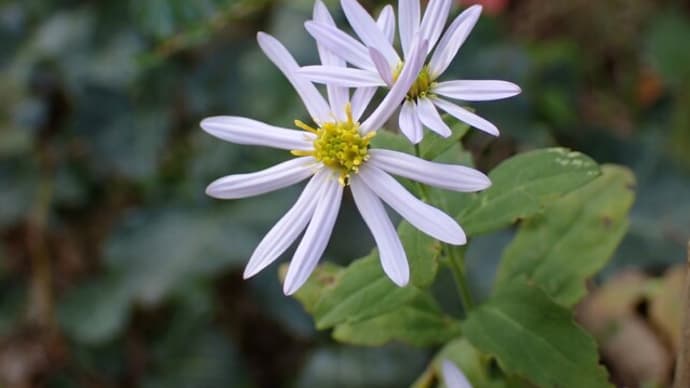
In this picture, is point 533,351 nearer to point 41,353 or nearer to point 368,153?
point 368,153

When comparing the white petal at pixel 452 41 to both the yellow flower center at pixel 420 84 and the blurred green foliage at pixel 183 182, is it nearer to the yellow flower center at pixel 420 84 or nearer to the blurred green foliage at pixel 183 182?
the yellow flower center at pixel 420 84

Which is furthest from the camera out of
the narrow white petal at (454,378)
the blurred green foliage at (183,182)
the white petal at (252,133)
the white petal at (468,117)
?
the blurred green foliage at (183,182)

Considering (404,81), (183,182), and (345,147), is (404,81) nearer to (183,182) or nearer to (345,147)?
(345,147)

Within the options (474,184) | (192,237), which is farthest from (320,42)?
(192,237)

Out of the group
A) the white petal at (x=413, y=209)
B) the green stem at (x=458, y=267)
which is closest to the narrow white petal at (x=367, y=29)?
the white petal at (x=413, y=209)

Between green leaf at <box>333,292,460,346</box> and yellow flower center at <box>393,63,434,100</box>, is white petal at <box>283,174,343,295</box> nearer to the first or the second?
yellow flower center at <box>393,63,434,100</box>

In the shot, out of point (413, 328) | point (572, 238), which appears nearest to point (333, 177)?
point (413, 328)
